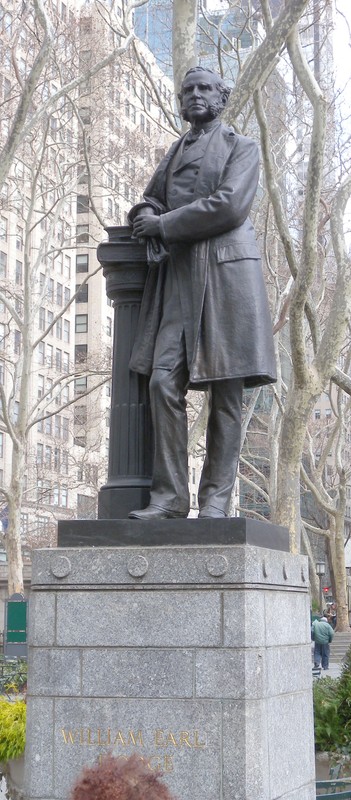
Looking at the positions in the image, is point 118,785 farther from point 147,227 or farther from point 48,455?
point 48,455

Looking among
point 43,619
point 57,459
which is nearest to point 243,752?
point 43,619

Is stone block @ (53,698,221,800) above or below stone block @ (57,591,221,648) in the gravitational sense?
below

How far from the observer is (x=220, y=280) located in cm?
674

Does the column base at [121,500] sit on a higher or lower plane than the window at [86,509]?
lower

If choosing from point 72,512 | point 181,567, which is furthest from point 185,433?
point 72,512

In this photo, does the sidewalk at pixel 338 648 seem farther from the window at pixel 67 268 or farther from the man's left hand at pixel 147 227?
the man's left hand at pixel 147 227

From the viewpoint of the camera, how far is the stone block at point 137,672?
597cm

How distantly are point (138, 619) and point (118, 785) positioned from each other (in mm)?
2185

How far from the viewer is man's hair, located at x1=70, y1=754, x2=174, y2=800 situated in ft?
12.8

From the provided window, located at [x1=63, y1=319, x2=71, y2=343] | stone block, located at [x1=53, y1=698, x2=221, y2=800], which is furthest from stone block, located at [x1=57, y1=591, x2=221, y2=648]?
window, located at [x1=63, y1=319, x2=71, y2=343]

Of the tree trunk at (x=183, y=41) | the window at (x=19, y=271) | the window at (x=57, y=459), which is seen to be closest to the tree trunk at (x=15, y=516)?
the window at (x=57, y=459)

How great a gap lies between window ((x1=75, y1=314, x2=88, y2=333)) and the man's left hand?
61.7m

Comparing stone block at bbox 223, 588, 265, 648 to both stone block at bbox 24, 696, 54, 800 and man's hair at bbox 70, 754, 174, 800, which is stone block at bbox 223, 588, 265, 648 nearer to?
stone block at bbox 24, 696, 54, 800

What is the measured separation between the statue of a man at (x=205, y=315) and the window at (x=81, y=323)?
6162cm
